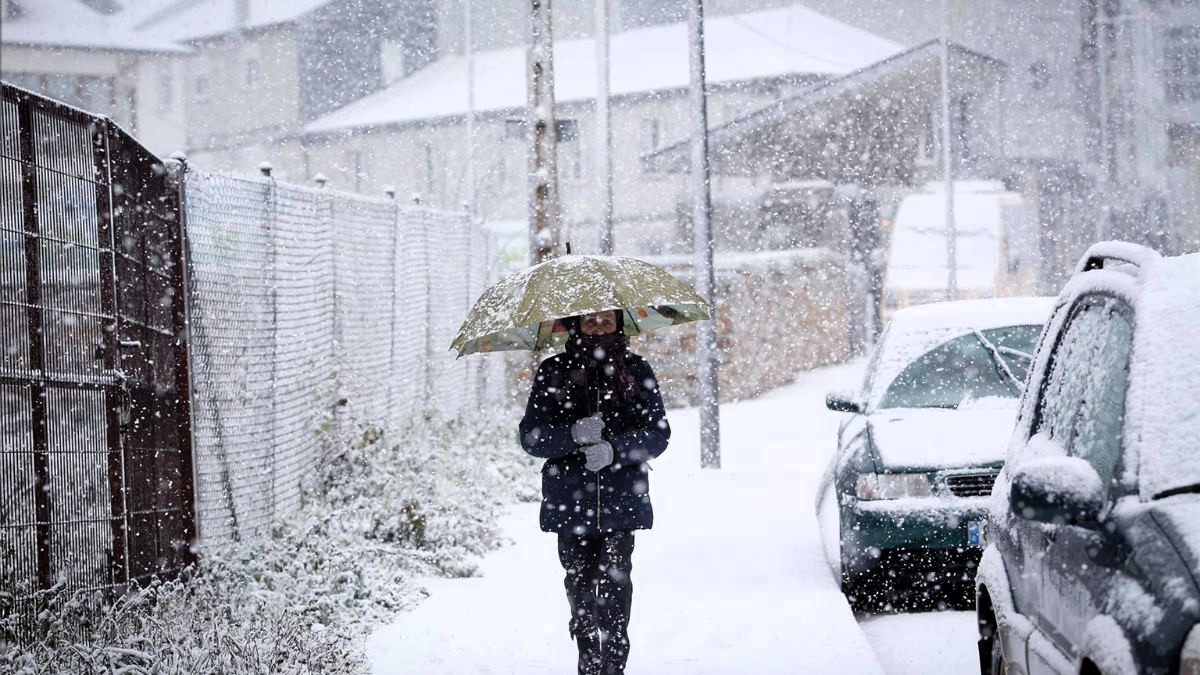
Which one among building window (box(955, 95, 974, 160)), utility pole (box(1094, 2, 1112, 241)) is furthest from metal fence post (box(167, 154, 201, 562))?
utility pole (box(1094, 2, 1112, 241))

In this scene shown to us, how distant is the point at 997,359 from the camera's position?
28.7ft

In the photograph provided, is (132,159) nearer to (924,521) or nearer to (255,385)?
(255,385)

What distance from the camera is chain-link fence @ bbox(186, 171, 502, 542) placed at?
816 centimetres

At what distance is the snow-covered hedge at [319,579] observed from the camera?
5.61m

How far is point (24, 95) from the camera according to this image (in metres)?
5.86

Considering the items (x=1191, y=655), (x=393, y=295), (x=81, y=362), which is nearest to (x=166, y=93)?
(x=393, y=295)

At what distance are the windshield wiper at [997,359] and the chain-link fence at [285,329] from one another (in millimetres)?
4388

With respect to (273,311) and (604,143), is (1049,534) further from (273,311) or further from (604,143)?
(604,143)

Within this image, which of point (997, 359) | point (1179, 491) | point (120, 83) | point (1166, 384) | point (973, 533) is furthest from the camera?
point (120, 83)

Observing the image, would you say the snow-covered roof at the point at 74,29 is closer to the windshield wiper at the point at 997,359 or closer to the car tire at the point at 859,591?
the windshield wiper at the point at 997,359

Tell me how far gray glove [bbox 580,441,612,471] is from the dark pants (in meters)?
0.36

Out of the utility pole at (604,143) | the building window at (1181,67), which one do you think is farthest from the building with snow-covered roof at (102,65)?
the utility pole at (604,143)

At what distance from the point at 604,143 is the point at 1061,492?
59.5 feet

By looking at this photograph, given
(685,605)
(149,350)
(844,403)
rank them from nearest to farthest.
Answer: (149,350) < (685,605) < (844,403)
